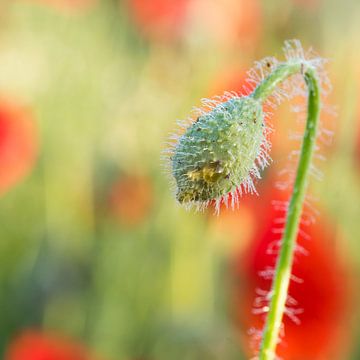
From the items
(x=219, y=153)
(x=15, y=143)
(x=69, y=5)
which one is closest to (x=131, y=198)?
(x=15, y=143)

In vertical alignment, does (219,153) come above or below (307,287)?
above

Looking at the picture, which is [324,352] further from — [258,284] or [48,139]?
[48,139]

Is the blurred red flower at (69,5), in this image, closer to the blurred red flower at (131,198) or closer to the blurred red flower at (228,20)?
the blurred red flower at (228,20)

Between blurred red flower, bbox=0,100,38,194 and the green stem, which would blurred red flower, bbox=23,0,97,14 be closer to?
blurred red flower, bbox=0,100,38,194

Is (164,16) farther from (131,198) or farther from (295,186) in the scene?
(295,186)

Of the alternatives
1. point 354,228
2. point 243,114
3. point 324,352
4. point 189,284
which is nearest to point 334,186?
point 354,228

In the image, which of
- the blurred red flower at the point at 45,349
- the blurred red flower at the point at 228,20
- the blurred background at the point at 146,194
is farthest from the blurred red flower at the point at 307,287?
the blurred red flower at the point at 228,20

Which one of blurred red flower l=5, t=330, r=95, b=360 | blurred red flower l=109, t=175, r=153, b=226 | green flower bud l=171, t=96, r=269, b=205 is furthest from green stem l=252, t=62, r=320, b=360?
blurred red flower l=109, t=175, r=153, b=226
